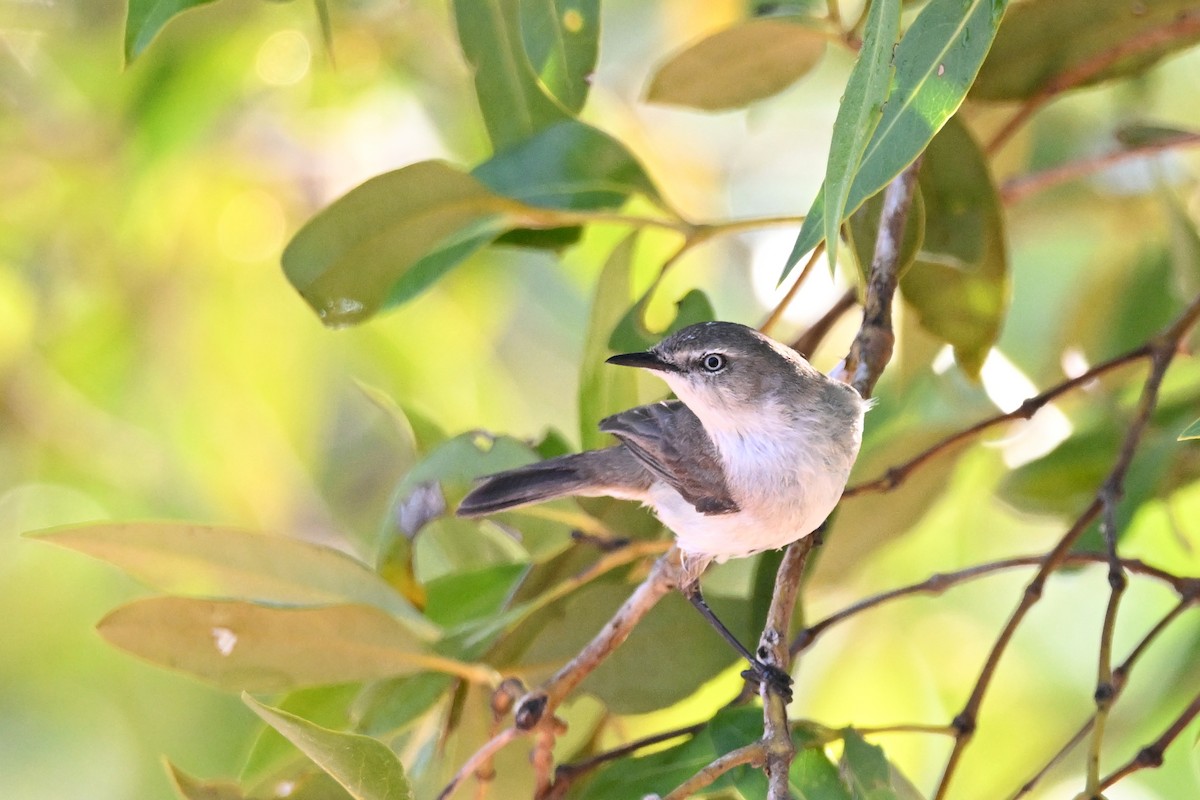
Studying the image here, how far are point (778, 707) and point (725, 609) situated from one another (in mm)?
559

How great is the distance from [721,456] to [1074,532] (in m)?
0.56

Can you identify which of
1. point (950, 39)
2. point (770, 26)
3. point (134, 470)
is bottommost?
point (134, 470)

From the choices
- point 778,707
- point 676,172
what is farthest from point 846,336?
Result: point 778,707

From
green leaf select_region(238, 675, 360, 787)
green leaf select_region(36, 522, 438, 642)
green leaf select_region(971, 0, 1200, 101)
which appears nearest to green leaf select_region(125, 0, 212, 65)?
green leaf select_region(36, 522, 438, 642)

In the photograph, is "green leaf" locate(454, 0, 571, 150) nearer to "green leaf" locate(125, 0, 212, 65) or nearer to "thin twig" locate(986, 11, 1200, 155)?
"green leaf" locate(125, 0, 212, 65)

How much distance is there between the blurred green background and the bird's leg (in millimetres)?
1135

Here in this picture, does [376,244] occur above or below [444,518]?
above

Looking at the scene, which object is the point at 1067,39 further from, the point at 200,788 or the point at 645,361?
the point at 200,788

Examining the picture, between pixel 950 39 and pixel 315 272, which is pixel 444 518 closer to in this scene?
pixel 315 272

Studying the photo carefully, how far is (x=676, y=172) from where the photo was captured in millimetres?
4039

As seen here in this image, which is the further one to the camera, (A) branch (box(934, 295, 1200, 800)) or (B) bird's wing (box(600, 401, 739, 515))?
(B) bird's wing (box(600, 401, 739, 515))

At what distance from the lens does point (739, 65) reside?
78.7 inches

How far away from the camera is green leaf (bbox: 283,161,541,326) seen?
5.92 ft

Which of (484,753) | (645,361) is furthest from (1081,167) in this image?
(484,753)
